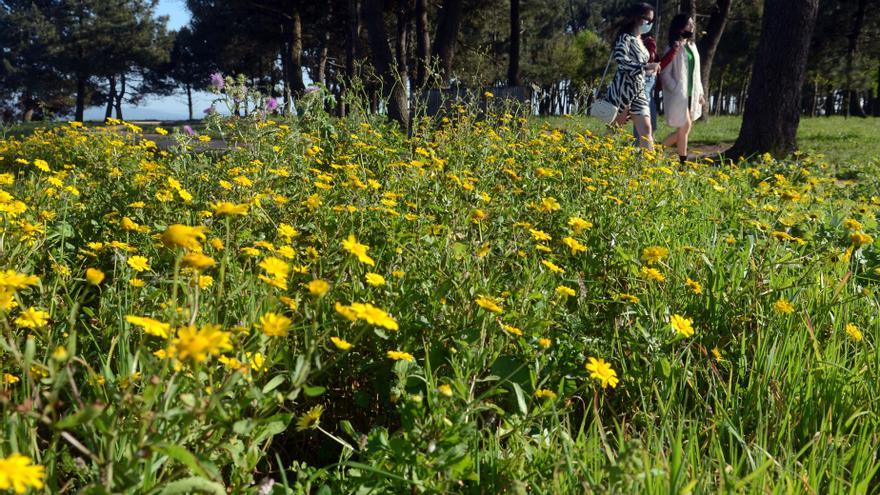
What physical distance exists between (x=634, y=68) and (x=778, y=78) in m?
2.38

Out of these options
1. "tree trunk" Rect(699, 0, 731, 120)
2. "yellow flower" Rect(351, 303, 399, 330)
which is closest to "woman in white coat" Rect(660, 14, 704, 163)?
"yellow flower" Rect(351, 303, 399, 330)

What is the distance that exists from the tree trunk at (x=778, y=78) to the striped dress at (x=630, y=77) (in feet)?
6.90

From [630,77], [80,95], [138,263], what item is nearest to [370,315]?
[138,263]

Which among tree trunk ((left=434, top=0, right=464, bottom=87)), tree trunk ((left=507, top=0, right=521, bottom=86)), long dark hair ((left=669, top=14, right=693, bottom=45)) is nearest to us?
long dark hair ((left=669, top=14, right=693, bottom=45))

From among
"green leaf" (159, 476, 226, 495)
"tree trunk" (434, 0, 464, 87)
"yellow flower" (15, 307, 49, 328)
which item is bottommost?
"green leaf" (159, 476, 226, 495)

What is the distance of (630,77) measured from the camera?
19.5 ft

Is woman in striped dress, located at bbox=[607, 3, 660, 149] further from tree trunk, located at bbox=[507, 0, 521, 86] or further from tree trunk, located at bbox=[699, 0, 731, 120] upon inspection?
tree trunk, located at bbox=[507, 0, 521, 86]

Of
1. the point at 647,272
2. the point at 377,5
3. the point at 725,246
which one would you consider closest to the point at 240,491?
the point at 647,272

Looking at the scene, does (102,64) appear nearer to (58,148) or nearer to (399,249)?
(58,148)

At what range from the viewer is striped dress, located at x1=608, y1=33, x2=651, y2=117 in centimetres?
594

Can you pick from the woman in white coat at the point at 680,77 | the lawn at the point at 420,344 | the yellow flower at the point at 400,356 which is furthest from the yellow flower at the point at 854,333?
the woman in white coat at the point at 680,77

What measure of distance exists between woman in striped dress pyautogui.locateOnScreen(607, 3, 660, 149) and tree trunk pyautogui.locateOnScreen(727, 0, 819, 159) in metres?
2.04

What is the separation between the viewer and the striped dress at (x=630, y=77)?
5.94 meters

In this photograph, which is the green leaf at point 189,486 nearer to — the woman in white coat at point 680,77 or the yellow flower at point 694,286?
the yellow flower at point 694,286
